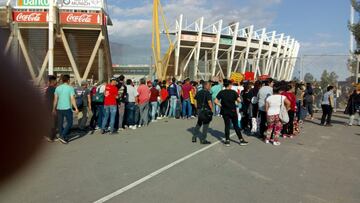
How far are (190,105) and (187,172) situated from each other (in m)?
9.49

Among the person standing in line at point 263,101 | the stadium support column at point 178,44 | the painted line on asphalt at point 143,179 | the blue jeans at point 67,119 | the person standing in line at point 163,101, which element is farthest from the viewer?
the stadium support column at point 178,44

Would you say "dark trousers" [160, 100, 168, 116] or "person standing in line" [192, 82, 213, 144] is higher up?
"person standing in line" [192, 82, 213, 144]

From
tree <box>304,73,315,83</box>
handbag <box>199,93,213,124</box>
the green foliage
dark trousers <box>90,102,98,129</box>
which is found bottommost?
dark trousers <box>90,102,98,129</box>

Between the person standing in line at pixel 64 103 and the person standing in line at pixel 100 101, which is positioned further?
the person standing in line at pixel 100 101

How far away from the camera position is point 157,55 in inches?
1762

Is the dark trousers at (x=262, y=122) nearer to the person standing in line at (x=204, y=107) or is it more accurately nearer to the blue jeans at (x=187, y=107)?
the person standing in line at (x=204, y=107)

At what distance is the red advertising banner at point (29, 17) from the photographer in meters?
24.7

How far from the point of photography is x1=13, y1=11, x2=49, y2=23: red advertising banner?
2470 centimetres

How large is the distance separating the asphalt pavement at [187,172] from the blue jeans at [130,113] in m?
2.38

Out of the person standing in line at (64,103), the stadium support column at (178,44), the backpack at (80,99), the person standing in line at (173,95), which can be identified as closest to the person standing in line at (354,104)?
the person standing in line at (173,95)

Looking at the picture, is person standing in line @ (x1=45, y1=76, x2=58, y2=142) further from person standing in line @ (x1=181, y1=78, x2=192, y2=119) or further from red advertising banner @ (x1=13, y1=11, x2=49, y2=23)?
red advertising banner @ (x1=13, y1=11, x2=49, y2=23)

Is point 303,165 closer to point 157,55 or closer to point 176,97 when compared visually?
point 176,97

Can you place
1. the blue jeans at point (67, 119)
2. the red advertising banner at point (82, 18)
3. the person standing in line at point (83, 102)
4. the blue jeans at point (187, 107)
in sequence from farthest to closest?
the red advertising banner at point (82, 18) → the blue jeans at point (187, 107) → the person standing in line at point (83, 102) → the blue jeans at point (67, 119)

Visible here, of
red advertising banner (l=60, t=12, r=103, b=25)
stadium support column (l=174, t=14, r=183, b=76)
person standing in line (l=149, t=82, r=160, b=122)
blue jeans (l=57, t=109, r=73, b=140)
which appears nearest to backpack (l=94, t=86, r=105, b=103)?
blue jeans (l=57, t=109, r=73, b=140)
